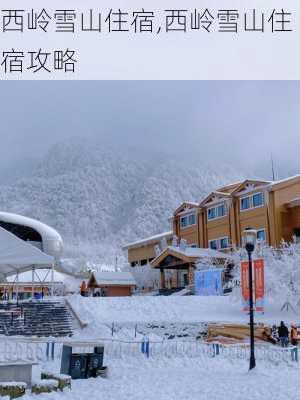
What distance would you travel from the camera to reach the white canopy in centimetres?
2948

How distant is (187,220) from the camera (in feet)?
166

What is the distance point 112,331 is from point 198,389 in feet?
35.3

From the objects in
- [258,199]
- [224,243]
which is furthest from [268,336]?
[224,243]

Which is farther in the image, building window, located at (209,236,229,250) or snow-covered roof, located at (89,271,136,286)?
snow-covered roof, located at (89,271,136,286)

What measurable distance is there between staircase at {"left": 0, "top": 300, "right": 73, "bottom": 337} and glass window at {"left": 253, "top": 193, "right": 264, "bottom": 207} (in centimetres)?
1855

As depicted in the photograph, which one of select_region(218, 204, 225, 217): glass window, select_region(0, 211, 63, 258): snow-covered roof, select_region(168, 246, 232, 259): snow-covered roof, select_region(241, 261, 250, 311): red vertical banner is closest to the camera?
A: select_region(241, 261, 250, 311): red vertical banner

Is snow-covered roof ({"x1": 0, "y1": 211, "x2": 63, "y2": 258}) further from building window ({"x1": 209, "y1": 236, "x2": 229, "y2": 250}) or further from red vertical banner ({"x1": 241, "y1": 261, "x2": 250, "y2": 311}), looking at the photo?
red vertical banner ({"x1": 241, "y1": 261, "x2": 250, "y2": 311})

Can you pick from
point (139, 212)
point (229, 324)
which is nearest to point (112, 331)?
point (229, 324)

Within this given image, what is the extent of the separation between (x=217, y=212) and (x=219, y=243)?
2.54 m

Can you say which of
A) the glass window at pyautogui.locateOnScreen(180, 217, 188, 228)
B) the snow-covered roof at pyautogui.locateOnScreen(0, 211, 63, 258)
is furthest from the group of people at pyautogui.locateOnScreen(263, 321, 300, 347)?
the snow-covered roof at pyautogui.locateOnScreen(0, 211, 63, 258)

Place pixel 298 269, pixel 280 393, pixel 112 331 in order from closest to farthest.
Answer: pixel 280 393
pixel 112 331
pixel 298 269

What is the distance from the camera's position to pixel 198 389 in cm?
1316

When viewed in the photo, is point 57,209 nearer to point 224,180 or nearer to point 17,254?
point 224,180

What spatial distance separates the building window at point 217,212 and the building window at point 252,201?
235 cm
